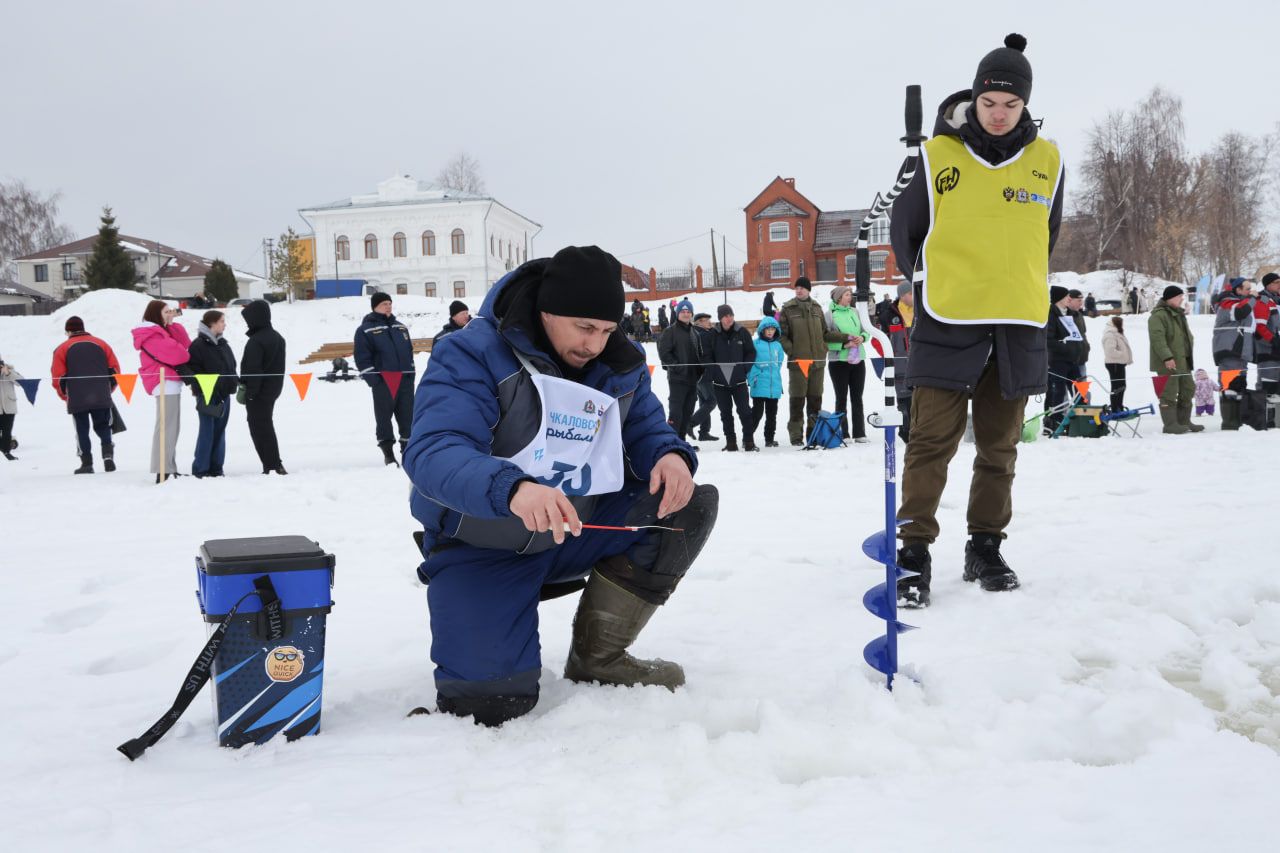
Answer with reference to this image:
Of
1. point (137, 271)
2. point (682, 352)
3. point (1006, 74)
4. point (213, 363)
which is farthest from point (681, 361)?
point (137, 271)

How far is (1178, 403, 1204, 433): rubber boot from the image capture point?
34.9 ft

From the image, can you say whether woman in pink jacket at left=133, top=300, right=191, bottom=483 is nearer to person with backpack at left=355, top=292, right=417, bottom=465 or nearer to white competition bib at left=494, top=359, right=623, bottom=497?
person with backpack at left=355, top=292, right=417, bottom=465

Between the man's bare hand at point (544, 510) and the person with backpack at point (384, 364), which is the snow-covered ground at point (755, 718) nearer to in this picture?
the man's bare hand at point (544, 510)

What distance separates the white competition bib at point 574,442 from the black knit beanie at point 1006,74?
1873mm

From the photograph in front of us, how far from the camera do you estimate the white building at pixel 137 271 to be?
6444 cm

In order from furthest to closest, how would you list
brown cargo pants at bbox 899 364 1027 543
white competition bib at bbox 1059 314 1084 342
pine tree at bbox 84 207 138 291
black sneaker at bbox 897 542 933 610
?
pine tree at bbox 84 207 138 291 < white competition bib at bbox 1059 314 1084 342 < brown cargo pants at bbox 899 364 1027 543 < black sneaker at bbox 897 542 933 610

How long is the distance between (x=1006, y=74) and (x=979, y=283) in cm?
74

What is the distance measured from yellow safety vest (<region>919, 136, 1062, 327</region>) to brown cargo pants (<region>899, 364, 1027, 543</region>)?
0.29 metres

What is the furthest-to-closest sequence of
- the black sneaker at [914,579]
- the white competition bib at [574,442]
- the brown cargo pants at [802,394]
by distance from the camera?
the brown cargo pants at [802,394] < the black sneaker at [914,579] < the white competition bib at [574,442]

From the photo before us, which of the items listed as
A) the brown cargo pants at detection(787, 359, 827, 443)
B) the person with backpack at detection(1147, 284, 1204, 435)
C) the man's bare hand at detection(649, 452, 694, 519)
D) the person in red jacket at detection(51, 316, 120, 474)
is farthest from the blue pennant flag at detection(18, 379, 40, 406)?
the person with backpack at detection(1147, 284, 1204, 435)

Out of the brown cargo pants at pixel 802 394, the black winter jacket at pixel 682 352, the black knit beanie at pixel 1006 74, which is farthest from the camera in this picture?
the black winter jacket at pixel 682 352

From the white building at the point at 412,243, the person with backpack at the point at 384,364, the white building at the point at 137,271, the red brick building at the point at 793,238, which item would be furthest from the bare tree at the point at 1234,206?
the white building at the point at 137,271

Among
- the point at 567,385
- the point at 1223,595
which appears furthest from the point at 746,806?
the point at 1223,595

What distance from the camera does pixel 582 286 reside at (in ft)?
Result: 8.29
